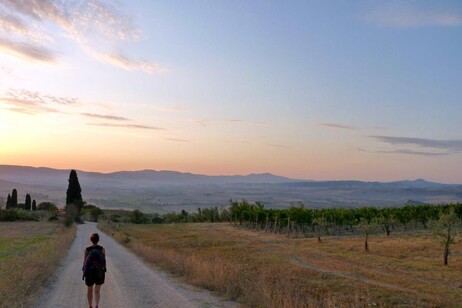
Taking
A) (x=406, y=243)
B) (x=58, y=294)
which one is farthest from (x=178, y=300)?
(x=406, y=243)

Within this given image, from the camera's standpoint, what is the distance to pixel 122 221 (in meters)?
111

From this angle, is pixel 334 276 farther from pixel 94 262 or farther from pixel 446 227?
pixel 94 262

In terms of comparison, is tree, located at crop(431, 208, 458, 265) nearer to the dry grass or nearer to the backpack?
the dry grass

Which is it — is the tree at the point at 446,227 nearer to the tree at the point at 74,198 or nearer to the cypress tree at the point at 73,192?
the tree at the point at 74,198

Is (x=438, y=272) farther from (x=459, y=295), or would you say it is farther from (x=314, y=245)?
(x=314, y=245)

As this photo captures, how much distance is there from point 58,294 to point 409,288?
16949 millimetres

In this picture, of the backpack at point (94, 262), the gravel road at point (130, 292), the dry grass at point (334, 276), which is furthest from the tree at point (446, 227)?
the backpack at point (94, 262)

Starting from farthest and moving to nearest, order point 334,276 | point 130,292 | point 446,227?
point 446,227
point 334,276
point 130,292

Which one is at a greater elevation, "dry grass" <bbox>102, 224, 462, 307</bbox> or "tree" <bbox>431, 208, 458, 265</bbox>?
"tree" <bbox>431, 208, 458, 265</bbox>

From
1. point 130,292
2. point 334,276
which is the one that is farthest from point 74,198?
point 130,292

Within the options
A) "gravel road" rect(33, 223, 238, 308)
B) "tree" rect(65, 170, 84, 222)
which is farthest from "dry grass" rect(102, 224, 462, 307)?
"tree" rect(65, 170, 84, 222)

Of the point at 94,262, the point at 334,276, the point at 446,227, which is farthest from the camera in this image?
the point at 446,227

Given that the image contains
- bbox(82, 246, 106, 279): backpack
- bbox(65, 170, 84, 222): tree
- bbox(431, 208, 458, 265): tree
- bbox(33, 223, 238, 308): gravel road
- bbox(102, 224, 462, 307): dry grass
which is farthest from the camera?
bbox(65, 170, 84, 222): tree

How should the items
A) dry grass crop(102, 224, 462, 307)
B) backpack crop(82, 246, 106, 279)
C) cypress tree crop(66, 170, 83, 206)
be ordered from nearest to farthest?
backpack crop(82, 246, 106, 279), dry grass crop(102, 224, 462, 307), cypress tree crop(66, 170, 83, 206)
